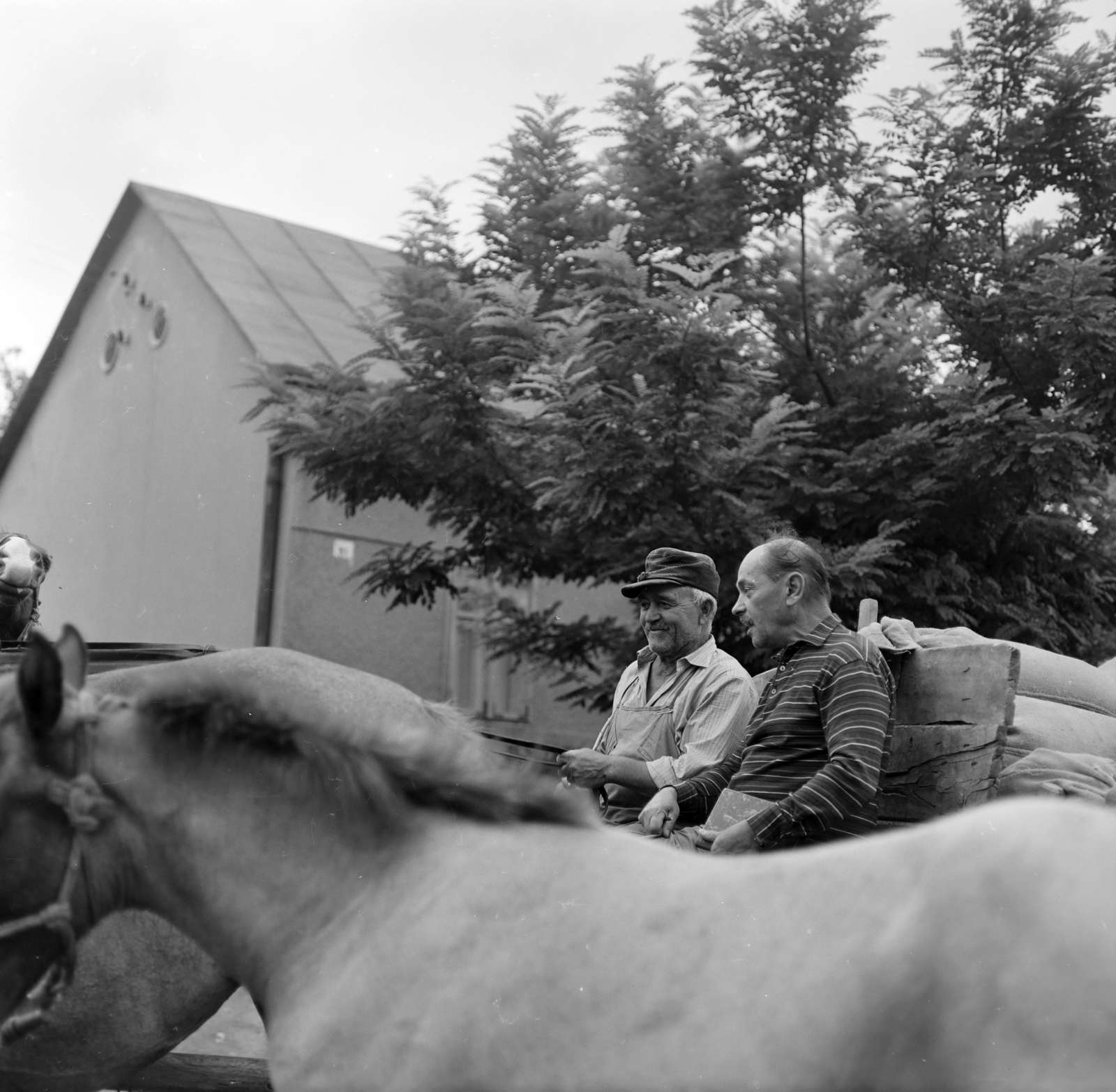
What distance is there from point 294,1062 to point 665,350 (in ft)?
21.3

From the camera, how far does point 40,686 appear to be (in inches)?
74.8

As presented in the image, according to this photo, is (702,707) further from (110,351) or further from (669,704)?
(110,351)

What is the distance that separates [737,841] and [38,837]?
67.5 inches

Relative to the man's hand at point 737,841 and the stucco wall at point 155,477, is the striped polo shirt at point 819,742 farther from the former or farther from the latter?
the stucco wall at point 155,477

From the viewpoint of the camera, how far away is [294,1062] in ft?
5.83

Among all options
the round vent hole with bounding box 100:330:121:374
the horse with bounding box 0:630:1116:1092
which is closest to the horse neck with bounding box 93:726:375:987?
the horse with bounding box 0:630:1116:1092

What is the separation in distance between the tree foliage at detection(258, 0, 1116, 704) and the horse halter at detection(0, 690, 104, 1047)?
6.07 meters

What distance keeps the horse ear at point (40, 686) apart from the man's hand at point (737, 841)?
1.72m

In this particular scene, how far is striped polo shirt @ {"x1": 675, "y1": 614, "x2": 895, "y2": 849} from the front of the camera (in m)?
3.03

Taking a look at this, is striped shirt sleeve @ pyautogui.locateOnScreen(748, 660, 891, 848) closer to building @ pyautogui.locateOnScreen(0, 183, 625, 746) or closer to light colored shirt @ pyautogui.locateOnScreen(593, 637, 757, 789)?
light colored shirt @ pyautogui.locateOnScreen(593, 637, 757, 789)

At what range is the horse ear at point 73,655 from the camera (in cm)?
204

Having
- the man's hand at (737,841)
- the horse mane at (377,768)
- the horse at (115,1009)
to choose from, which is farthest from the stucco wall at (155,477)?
the horse mane at (377,768)

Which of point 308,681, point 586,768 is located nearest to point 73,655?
point 308,681

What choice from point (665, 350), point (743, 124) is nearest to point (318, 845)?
point (665, 350)
